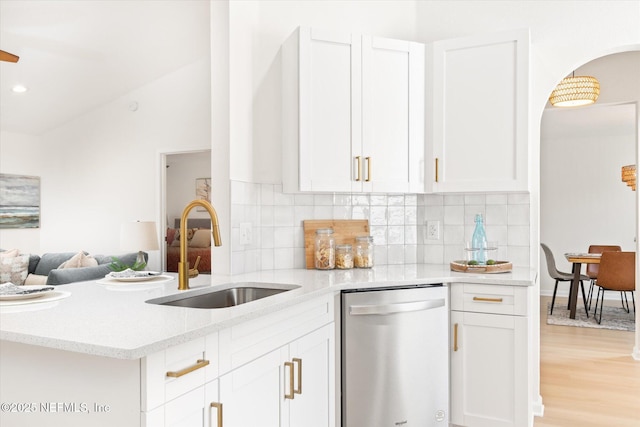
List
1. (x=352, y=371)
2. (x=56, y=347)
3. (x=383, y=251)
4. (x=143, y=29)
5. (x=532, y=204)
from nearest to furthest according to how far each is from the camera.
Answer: (x=56, y=347) < (x=352, y=371) < (x=532, y=204) < (x=383, y=251) < (x=143, y=29)

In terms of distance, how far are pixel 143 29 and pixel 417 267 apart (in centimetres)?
364

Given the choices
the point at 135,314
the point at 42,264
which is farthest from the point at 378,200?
the point at 42,264

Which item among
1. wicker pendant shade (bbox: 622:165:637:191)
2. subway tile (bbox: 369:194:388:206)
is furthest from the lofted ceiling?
wicker pendant shade (bbox: 622:165:637:191)

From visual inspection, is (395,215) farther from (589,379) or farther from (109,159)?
(109,159)

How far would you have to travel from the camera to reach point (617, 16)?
2.72m

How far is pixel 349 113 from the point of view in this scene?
8.70 ft

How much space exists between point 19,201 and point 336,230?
17.7ft

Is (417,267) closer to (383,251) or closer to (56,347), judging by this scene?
(383,251)

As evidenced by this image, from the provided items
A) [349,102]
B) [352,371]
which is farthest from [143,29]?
[352,371]

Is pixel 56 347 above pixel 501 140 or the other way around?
the other way around

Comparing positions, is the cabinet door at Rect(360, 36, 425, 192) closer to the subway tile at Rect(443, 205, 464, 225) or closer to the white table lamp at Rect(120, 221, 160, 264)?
the subway tile at Rect(443, 205, 464, 225)

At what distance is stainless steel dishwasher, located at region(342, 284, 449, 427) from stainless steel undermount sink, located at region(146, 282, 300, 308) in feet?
1.16

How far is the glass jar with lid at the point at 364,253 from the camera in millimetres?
2854

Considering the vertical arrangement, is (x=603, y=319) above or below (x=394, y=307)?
below
